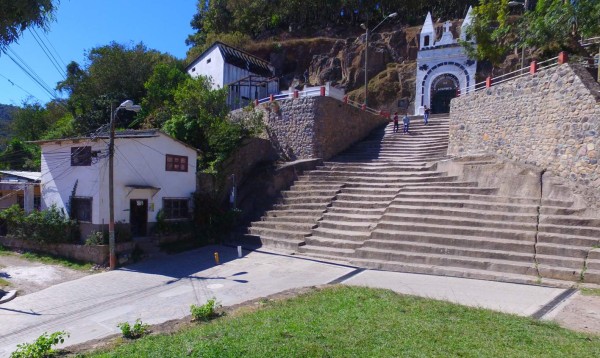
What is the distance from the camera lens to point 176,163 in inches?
695

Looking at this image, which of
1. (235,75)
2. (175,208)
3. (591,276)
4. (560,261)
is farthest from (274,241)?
(235,75)

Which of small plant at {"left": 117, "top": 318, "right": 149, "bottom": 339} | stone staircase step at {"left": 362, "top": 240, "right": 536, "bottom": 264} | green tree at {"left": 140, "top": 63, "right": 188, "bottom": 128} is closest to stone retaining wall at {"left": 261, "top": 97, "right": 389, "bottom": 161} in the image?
green tree at {"left": 140, "top": 63, "right": 188, "bottom": 128}

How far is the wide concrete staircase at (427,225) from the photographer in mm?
10859

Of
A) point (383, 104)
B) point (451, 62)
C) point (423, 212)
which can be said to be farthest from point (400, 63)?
point (423, 212)

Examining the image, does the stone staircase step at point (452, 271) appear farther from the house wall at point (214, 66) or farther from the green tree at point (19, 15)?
the house wall at point (214, 66)

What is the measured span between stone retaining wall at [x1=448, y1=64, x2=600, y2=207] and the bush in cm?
1543

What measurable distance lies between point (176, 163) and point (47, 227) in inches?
203

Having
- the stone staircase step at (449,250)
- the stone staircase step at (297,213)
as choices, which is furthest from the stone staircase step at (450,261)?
the stone staircase step at (297,213)

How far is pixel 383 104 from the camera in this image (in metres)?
31.3

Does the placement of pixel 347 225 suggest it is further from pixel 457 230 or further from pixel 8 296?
pixel 8 296

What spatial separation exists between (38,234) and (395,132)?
16.8 m

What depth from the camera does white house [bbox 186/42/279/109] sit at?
2966cm

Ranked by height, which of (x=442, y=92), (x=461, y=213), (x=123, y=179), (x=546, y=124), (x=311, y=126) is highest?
(x=442, y=92)

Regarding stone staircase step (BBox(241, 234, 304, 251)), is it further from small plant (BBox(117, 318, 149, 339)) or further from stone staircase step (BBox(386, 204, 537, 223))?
small plant (BBox(117, 318, 149, 339))
